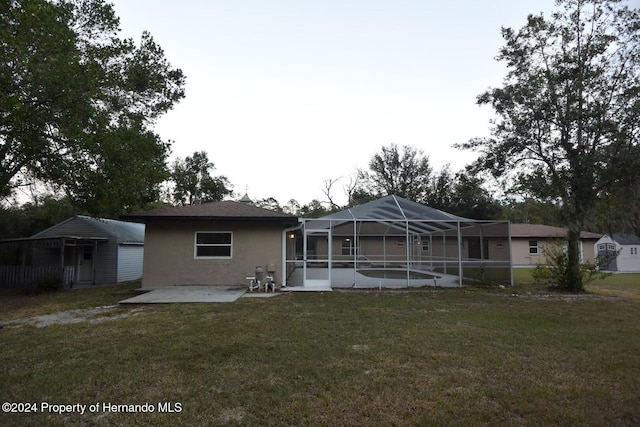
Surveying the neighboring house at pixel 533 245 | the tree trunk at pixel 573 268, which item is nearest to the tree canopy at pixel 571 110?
the tree trunk at pixel 573 268

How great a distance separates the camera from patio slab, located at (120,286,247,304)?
873 cm

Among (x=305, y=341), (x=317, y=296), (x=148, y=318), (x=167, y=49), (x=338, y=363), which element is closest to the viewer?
(x=338, y=363)

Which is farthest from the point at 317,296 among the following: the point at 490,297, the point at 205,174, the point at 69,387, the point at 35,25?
the point at 205,174

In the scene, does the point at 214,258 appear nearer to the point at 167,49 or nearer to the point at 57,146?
the point at 57,146

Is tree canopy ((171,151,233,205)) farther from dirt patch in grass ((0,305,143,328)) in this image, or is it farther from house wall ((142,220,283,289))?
dirt patch in grass ((0,305,143,328))

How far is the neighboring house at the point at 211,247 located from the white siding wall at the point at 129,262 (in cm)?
515

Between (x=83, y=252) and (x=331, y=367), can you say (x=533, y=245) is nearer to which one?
(x=331, y=367)

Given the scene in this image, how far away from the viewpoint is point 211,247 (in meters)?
11.7

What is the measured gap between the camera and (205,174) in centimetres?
3662

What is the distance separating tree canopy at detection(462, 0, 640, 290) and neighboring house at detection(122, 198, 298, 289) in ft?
26.2

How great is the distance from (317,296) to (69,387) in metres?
6.83

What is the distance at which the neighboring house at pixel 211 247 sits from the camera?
450 inches

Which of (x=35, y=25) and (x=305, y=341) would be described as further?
(x=35, y=25)

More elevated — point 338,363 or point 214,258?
point 214,258
